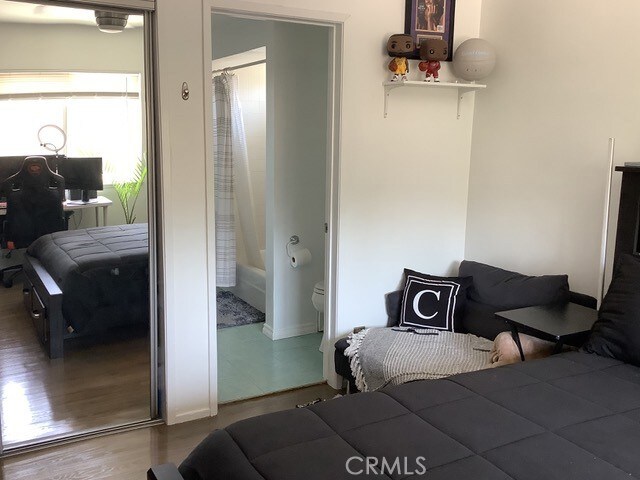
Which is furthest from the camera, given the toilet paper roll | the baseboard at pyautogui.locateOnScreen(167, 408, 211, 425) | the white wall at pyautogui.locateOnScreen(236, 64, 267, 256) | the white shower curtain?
the white wall at pyautogui.locateOnScreen(236, 64, 267, 256)

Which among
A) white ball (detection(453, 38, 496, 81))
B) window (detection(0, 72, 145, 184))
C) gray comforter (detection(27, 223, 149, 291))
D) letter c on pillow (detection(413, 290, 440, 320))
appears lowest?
letter c on pillow (detection(413, 290, 440, 320))

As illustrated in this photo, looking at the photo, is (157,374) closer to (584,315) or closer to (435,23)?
(584,315)

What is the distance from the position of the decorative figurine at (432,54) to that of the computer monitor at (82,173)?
6.04 feet

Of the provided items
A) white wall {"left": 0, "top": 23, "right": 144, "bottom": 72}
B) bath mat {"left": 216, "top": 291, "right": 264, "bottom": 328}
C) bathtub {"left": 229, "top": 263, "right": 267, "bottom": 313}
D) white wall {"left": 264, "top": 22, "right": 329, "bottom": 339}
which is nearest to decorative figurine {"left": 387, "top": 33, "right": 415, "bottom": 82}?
white wall {"left": 264, "top": 22, "right": 329, "bottom": 339}

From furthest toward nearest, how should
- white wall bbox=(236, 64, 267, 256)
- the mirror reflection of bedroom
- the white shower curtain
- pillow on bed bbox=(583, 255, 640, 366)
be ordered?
white wall bbox=(236, 64, 267, 256), the white shower curtain, the mirror reflection of bedroom, pillow on bed bbox=(583, 255, 640, 366)

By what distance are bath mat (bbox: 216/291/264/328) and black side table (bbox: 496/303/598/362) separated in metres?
2.40

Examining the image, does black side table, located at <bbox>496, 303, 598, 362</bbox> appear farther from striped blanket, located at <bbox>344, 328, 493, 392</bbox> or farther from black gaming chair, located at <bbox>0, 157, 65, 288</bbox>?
black gaming chair, located at <bbox>0, 157, 65, 288</bbox>

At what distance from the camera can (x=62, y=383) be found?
3104 mm

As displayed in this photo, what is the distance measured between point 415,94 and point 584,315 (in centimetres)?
156

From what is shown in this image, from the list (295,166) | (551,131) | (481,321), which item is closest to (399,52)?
(551,131)

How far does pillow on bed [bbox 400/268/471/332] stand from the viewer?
3641 mm

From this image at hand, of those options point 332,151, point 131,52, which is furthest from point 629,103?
point 131,52

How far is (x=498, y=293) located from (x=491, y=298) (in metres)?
0.06

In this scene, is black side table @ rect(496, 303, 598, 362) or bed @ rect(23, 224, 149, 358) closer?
black side table @ rect(496, 303, 598, 362)
